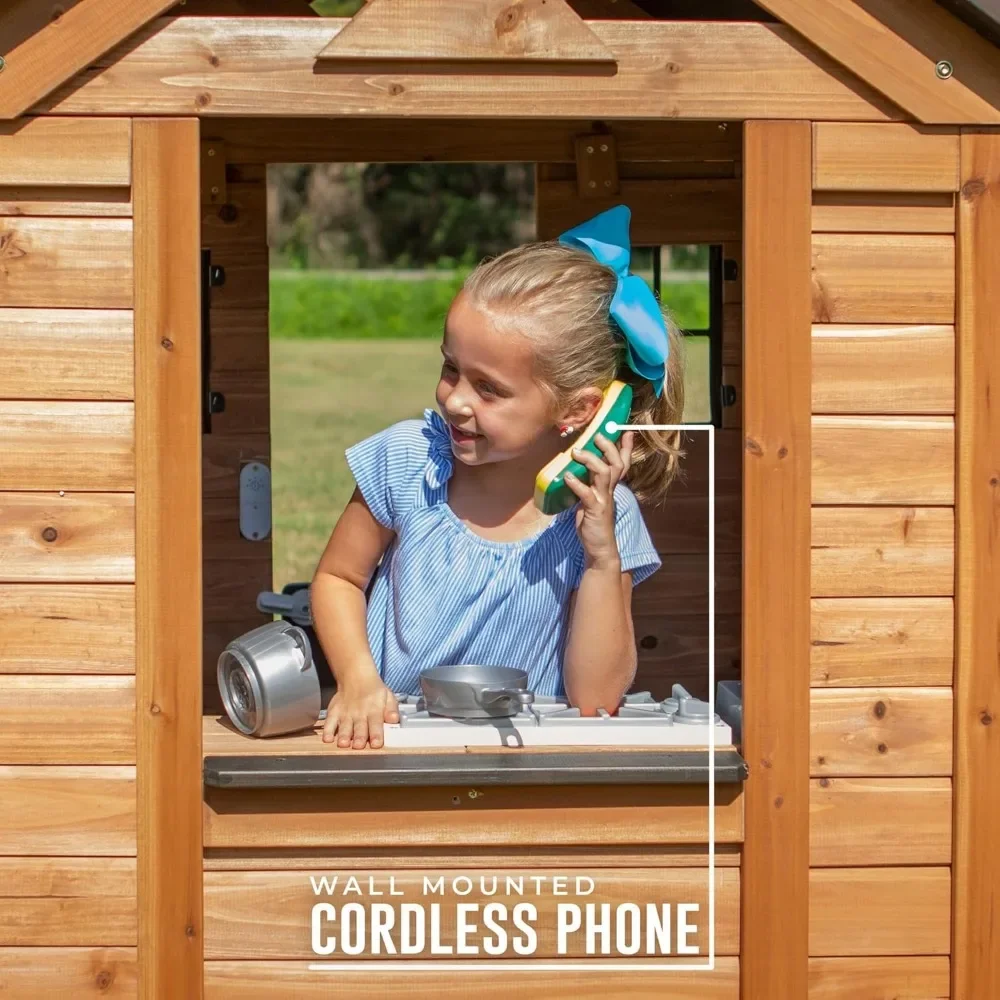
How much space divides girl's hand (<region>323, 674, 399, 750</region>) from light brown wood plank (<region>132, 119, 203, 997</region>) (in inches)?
10.9

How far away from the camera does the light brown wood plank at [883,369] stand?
298 cm

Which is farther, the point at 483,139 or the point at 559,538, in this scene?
the point at 483,139

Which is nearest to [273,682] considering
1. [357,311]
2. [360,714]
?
[360,714]

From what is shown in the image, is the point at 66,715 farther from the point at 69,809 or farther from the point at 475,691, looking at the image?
the point at 475,691

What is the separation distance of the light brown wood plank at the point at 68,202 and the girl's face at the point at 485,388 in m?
0.71

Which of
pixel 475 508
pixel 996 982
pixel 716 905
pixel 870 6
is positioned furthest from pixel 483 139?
pixel 996 982

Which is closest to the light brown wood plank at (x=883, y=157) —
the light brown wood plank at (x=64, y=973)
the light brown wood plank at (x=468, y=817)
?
the light brown wood plank at (x=468, y=817)

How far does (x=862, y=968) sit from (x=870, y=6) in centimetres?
180

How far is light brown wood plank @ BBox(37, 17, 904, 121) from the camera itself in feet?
9.30

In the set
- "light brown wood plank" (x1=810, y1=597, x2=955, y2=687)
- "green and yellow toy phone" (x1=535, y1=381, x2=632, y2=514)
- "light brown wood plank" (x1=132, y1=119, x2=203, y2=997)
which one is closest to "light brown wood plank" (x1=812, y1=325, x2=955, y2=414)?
"light brown wood plank" (x1=810, y1=597, x2=955, y2=687)

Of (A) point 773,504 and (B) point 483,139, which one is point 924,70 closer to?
(A) point 773,504

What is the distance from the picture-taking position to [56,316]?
9.48 feet

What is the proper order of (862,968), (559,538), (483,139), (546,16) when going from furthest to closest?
1. (483,139)
2. (559,538)
3. (862,968)
4. (546,16)

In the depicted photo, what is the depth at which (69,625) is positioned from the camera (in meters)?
2.92
